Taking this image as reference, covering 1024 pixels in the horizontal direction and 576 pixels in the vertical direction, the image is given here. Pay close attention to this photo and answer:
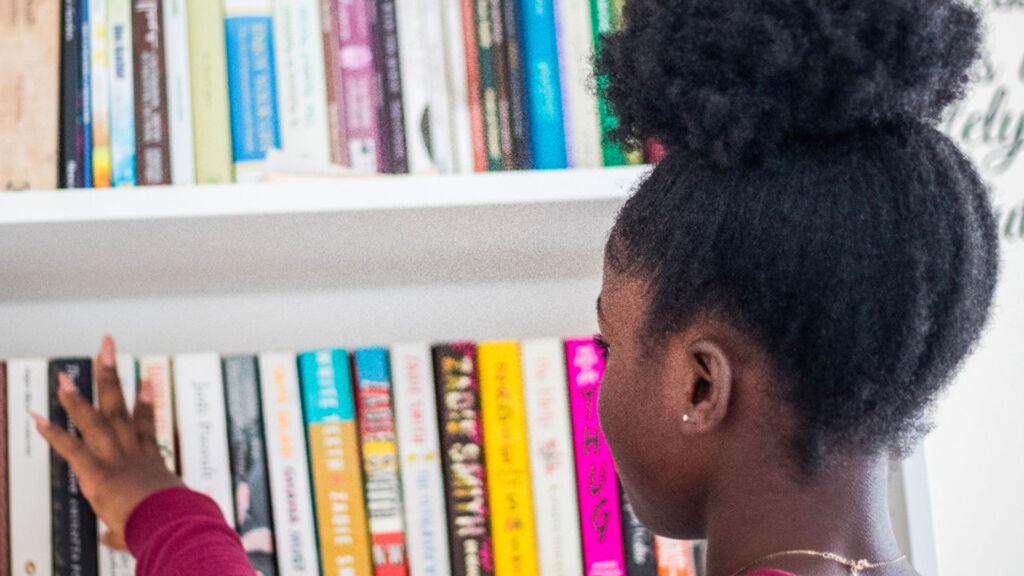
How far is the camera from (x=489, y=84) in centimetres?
87

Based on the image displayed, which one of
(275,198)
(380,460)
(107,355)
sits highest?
(275,198)

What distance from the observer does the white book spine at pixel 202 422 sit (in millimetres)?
875

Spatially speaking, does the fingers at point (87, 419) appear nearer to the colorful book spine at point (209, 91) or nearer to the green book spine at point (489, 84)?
the colorful book spine at point (209, 91)

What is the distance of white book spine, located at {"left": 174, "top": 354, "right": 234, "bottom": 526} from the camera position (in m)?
0.88

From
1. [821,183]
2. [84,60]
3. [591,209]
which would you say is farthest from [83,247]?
[821,183]

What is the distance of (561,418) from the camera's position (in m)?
0.90

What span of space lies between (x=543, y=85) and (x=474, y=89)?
0.05m

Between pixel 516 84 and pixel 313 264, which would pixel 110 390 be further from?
pixel 516 84

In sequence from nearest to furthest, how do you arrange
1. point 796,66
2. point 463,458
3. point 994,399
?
point 796,66
point 463,458
point 994,399

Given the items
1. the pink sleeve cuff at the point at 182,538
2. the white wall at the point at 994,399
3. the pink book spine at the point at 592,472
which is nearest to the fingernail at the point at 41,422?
the pink sleeve cuff at the point at 182,538

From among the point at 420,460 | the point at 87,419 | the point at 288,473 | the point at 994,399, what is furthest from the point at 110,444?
the point at 994,399

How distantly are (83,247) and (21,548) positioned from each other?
24 centimetres

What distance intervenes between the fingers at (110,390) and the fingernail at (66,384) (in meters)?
0.02

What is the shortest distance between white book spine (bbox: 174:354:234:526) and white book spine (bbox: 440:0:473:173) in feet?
0.83
